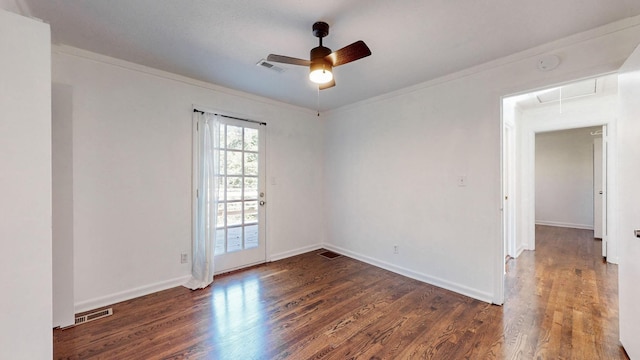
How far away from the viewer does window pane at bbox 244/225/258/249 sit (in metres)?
3.61

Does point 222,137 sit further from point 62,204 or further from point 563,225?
point 563,225

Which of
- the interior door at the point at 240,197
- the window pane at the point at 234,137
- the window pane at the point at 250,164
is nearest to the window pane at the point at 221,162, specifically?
the interior door at the point at 240,197

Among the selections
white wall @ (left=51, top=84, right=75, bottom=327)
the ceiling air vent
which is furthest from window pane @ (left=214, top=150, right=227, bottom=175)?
white wall @ (left=51, top=84, right=75, bottom=327)

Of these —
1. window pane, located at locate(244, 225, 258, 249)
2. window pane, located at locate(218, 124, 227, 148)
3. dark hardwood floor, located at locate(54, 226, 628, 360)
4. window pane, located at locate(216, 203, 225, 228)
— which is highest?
window pane, located at locate(218, 124, 227, 148)

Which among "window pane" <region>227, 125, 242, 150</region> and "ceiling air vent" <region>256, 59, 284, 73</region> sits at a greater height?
"ceiling air vent" <region>256, 59, 284, 73</region>

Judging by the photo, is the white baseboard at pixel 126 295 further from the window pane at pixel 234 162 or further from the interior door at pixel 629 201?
the interior door at pixel 629 201

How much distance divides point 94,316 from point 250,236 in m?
1.76

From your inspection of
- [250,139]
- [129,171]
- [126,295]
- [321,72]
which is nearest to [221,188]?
[250,139]

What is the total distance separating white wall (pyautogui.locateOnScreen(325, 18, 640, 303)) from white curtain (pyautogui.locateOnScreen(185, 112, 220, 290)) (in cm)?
203

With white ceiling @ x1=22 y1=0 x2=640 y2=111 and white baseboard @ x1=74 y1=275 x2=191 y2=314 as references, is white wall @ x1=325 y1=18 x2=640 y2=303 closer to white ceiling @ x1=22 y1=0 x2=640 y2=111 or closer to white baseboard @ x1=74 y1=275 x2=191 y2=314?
white ceiling @ x1=22 y1=0 x2=640 y2=111

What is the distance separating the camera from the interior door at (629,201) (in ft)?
5.29

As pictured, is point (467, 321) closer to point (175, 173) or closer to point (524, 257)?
point (524, 257)

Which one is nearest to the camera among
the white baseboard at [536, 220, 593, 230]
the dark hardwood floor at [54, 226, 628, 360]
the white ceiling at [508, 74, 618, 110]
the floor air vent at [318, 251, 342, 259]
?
the dark hardwood floor at [54, 226, 628, 360]

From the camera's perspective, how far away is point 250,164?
3654 millimetres
